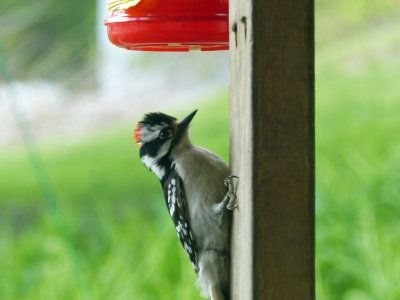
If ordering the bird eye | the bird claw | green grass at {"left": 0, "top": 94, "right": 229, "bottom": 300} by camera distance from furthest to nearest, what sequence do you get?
green grass at {"left": 0, "top": 94, "right": 229, "bottom": 300} < the bird eye < the bird claw

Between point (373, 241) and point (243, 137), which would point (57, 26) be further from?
point (243, 137)

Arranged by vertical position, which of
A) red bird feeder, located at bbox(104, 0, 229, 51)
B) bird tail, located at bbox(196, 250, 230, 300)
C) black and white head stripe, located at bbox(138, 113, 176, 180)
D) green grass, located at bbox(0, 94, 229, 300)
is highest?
red bird feeder, located at bbox(104, 0, 229, 51)

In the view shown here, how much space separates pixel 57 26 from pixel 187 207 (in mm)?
6061

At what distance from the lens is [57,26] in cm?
764

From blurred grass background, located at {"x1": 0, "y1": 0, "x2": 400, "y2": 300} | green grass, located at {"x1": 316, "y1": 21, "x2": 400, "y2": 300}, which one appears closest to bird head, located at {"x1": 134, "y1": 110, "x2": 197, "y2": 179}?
blurred grass background, located at {"x1": 0, "y1": 0, "x2": 400, "y2": 300}

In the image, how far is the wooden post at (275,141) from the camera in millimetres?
1385

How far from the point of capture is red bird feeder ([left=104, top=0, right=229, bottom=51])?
165 centimetres

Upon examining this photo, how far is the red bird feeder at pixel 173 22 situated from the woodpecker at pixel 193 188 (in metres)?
0.38

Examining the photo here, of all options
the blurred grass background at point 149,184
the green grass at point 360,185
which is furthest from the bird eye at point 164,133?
the green grass at point 360,185

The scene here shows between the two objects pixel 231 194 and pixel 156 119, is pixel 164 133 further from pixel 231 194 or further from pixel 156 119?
pixel 231 194

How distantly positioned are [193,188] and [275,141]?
0.71 metres

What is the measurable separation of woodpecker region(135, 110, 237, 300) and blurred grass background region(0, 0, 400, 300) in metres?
1.04

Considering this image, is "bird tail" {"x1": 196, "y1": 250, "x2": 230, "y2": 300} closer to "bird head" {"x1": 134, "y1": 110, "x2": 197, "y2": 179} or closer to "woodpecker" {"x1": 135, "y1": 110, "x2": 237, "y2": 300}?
"woodpecker" {"x1": 135, "y1": 110, "x2": 237, "y2": 300}

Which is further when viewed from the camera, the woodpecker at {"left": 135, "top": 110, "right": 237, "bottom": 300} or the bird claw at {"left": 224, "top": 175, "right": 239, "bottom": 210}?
the woodpecker at {"left": 135, "top": 110, "right": 237, "bottom": 300}
